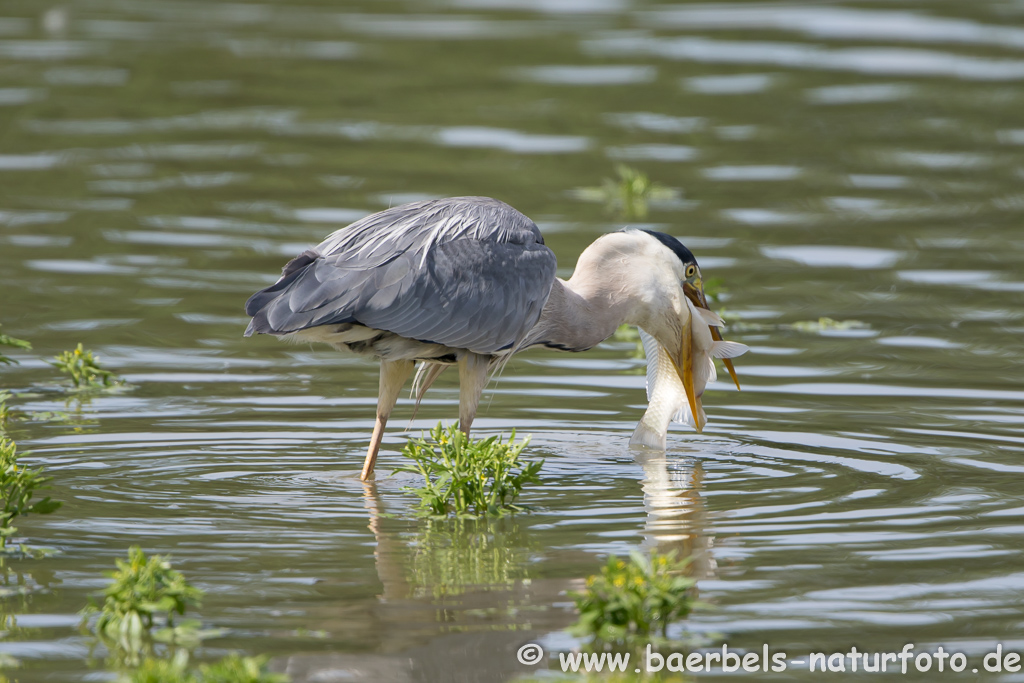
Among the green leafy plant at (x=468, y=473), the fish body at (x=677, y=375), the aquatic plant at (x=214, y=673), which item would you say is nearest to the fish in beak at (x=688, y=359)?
the fish body at (x=677, y=375)

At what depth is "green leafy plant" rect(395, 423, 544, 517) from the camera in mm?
6609

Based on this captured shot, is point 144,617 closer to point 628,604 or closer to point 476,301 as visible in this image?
point 628,604

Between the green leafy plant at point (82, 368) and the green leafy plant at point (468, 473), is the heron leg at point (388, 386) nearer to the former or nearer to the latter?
the green leafy plant at point (468, 473)

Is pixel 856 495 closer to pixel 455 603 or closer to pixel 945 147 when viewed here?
pixel 455 603

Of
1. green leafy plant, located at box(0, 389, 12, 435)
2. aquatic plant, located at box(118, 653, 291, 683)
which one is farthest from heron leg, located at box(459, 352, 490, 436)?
aquatic plant, located at box(118, 653, 291, 683)

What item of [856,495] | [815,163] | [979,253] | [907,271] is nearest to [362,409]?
[856,495]

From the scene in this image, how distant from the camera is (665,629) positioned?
201 inches

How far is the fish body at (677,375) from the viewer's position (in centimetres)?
814

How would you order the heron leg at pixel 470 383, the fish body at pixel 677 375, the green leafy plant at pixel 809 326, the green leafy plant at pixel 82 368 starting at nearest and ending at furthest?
the heron leg at pixel 470 383 < the fish body at pixel 677 375 < the green leafy plant at pixel 82 368 < the green leafy plant at pixel 809 326

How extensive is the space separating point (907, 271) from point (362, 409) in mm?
5670

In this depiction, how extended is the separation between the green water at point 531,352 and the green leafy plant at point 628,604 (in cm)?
26

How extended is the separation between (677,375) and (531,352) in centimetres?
286

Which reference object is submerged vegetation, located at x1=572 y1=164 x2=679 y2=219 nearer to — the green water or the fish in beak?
the green water

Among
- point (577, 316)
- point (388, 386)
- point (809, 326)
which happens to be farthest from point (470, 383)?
point (809, 326)
